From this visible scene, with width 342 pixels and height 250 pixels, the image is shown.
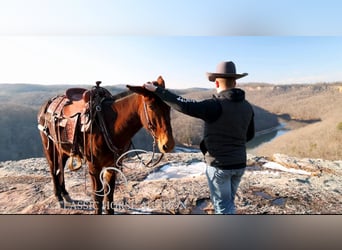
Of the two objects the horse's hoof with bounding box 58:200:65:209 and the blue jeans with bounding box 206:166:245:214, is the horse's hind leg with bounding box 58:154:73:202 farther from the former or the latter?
the blue jeans with bounding box 206:166:245:214

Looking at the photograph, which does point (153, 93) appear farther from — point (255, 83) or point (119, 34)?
point (255, 83)

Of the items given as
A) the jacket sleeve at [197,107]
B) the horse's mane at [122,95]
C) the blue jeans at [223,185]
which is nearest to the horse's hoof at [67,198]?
the horse's mane at [122,95]

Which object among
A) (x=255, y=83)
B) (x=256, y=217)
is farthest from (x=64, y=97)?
(x=256, y=217)

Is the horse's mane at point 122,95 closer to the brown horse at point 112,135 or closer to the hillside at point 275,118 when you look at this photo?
the brown horse at point 112,135

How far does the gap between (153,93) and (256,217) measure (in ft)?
5.36

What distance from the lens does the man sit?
1.55 m

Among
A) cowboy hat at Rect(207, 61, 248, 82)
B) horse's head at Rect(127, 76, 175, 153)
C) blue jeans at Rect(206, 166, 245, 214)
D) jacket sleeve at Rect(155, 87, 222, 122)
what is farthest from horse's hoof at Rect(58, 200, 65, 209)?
cowboy hat at Rect(207, 61, 248, 82)

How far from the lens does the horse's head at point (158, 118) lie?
5.67ft

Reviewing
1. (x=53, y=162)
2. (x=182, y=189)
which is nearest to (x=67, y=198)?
(x=53, y=162)

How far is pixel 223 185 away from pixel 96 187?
3.31ft

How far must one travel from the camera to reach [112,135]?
6.81ft

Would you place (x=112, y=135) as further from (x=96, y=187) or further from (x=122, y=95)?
(x=96, y=187)

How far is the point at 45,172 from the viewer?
8.54 ft

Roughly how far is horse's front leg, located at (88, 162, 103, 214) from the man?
87cm
